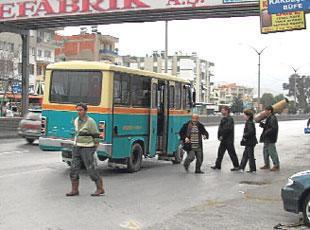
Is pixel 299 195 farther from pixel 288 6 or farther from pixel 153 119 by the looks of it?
pixel 288 6

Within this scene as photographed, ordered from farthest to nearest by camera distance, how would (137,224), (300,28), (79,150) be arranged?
1. (300,28)
2. (79,150)
3. (137,224)

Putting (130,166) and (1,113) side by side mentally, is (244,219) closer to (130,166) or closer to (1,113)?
(130,166)

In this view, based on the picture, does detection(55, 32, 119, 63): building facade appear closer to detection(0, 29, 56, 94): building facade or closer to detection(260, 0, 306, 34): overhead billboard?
detection(0, 29, 56, 94): building facade

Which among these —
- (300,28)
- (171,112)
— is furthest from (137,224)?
(300,28)

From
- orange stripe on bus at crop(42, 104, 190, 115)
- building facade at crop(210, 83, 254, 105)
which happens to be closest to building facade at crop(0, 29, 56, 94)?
orange stripe on bus at crop(42, 104, 190, 115)

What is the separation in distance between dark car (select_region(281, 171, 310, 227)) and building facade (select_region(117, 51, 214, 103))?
424ft

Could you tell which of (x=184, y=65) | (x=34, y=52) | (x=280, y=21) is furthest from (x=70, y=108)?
(x=184, y=65)

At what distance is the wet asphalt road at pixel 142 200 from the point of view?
26.9ft

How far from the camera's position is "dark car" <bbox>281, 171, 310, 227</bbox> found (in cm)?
805

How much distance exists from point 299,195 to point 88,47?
310ft

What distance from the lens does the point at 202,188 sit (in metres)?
12.1

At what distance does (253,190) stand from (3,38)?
63.2 meters

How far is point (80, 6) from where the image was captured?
23797mm

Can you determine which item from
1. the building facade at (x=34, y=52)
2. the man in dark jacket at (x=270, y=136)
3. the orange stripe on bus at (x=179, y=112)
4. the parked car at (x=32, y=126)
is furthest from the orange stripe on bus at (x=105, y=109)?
the building facade at (x=34, y=52)
